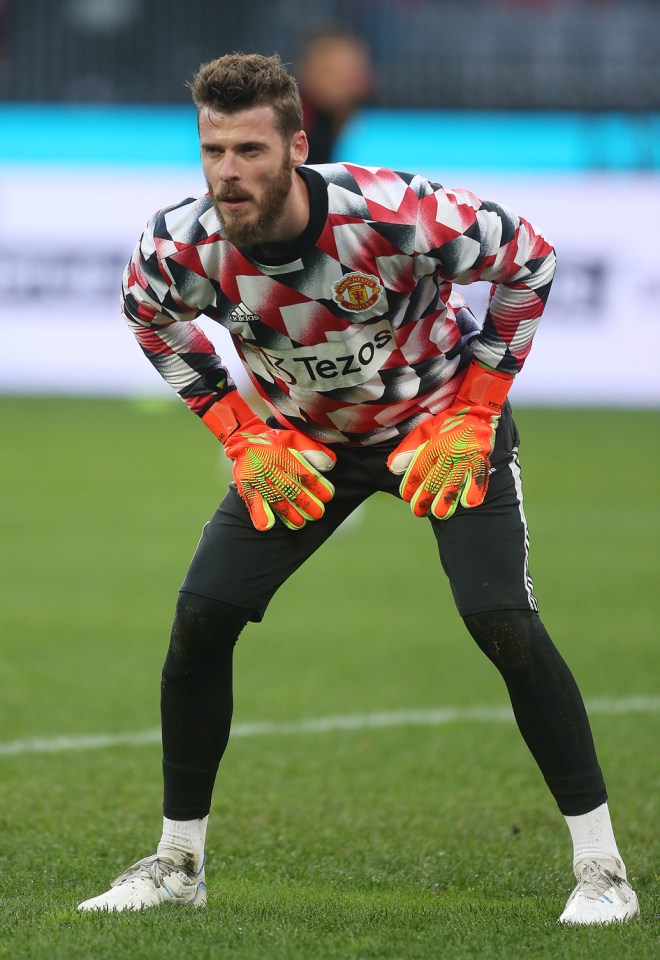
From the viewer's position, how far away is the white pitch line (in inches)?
212

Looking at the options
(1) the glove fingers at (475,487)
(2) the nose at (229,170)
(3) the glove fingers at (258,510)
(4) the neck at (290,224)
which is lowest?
(3) the glove fingers at (258,510)

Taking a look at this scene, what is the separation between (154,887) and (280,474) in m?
1.12

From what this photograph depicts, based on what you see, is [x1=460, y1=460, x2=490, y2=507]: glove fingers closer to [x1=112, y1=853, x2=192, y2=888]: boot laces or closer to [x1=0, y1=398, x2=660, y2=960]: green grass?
[x1=0, y1=398, x2=660, y2=960]: green grass

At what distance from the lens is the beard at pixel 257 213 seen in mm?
3479

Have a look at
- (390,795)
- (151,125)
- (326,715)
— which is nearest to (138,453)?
(151,125)


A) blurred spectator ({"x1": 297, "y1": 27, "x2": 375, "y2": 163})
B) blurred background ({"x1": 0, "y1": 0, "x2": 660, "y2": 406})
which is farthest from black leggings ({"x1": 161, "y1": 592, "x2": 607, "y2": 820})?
blurred background ({"x1": 0, "y1": 0, "x2": 660, "y2": 406})

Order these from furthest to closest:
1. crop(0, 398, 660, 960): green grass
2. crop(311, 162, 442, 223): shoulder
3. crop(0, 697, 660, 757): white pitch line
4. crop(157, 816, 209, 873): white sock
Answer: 1. crop(0, 697, 660, 757): white pitch line
2. crop(157, 816, 209, 873): white sock
3. crop(311, 162, 442, 223): shoulder
4. crop(0, 398, 660, 960): green grass

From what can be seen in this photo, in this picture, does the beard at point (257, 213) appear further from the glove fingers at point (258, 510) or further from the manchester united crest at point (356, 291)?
the glove fingers at point (258, 510)

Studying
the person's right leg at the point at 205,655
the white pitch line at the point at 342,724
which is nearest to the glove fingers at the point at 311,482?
the person's right leg at the point at 205,655

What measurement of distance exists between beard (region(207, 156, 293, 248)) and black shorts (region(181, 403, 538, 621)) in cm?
73

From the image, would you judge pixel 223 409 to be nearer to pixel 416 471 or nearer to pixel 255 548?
pixel 255 548

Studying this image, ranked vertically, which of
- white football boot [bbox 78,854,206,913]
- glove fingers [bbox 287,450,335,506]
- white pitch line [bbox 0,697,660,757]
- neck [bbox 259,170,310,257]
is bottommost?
white pitch line [bbox 0,697,660,757]

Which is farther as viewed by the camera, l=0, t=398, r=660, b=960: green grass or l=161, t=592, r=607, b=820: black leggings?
l=161, t=592, r=607, b=820: black leggings

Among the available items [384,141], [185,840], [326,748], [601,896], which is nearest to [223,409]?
[185,840]
